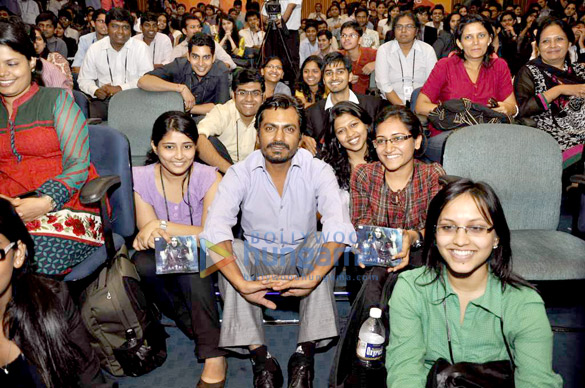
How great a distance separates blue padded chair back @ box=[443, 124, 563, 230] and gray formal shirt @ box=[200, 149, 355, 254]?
615 millimetres

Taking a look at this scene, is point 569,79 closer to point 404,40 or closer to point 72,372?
point 404,40

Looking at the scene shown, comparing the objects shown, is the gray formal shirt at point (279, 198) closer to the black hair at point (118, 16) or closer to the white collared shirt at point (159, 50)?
the black hair at point (118, 16)

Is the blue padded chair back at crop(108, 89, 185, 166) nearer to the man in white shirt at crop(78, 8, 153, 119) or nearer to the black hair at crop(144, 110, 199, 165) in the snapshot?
the black hair at crop(144, 110, 199, 165)

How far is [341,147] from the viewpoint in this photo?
8.45ft

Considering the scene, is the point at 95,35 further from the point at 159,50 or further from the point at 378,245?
the point at 378,245

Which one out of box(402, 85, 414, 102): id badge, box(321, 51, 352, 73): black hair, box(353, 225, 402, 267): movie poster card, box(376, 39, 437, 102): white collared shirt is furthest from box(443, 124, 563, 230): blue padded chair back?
box(376, 39, 437, 102): white collared shirt

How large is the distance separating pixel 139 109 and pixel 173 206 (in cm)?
122

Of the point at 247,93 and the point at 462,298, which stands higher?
the point at 247,93

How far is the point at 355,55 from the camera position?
5227 mm

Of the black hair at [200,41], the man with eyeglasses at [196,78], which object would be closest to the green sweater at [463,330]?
the man with eyeglasses at [196,78]

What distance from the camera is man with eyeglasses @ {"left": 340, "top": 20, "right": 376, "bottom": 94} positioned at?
5020mm

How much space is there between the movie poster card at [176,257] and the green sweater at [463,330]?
811 mm

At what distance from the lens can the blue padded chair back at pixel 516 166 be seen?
2.22m

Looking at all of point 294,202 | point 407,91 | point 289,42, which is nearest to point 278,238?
point 294,202
